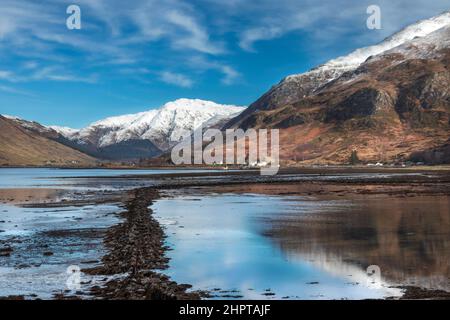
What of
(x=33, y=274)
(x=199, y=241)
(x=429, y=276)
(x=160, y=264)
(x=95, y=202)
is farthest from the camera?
(x=95, y=202)

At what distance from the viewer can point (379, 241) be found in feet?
124

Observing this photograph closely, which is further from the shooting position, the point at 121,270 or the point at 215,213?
the point at 215,213

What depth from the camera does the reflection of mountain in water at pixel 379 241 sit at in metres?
28.0

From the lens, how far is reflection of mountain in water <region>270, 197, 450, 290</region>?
92.0 feet

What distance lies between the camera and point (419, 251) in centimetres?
3312

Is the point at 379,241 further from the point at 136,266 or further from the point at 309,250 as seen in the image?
the point at 136,266

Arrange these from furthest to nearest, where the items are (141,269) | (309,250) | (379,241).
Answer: (379,241) → (309,250) → (141,269)

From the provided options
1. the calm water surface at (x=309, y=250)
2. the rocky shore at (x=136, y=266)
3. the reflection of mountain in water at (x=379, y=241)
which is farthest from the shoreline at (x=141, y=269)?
the reflection of mountain in water at (x=379, y=241)

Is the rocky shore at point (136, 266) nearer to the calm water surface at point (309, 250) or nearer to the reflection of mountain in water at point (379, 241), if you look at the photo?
the calm water surface at point (309, 250)

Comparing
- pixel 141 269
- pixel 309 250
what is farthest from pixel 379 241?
pixel 141 269

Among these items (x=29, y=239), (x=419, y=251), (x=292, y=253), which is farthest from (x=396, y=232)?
→ (x=29, y=239)
